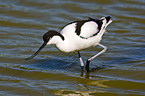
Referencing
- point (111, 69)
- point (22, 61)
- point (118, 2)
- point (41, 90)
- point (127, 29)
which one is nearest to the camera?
point (41, 90)

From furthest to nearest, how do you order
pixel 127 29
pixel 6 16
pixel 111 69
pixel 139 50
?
pixel 6 16 < pixel 127 29 < pixel 139 50 < pixel 111 69

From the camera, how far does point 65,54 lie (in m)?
8.11

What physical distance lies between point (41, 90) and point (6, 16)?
5.12 meters

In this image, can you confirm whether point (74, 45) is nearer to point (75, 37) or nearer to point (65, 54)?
point (75, 37)

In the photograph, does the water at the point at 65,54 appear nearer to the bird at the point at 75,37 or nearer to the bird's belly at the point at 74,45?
the bird at the point at 75,37

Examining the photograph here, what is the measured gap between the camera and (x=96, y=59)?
7770 millimetres

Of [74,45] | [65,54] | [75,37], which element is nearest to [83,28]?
[75,37]

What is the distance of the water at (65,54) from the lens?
6.24 m

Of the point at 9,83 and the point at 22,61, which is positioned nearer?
the point at 9,83

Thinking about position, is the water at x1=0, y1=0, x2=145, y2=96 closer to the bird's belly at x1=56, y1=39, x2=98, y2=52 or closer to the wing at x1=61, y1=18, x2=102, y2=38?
the bird's belly at x1=56, y1=39, x2=98, y2=52

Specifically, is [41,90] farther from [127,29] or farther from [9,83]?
[127,29]

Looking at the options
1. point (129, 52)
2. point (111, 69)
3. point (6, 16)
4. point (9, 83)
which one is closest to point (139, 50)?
point (129, 52)

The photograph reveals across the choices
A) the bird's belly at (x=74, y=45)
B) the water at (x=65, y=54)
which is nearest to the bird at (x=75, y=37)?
the bird's belly at (x=74, y=45)

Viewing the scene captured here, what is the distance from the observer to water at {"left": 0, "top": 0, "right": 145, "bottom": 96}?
6.24m
